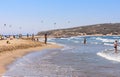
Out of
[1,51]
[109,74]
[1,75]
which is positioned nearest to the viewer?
[1,75]

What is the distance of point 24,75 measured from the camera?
63.8 ft

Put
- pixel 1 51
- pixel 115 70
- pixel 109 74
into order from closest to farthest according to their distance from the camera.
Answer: pixel 109 74 < pixel 115 70 < pixel 1 51

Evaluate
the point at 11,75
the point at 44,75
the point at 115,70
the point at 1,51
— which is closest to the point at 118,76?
the point at 115,70

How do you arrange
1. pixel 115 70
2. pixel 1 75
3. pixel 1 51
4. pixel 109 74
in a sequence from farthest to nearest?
pixel 1 51
pixel 115 70
pixel 109 74
pixel 1 75

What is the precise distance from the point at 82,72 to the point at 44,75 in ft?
9.62

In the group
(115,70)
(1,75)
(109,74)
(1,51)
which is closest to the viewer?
(1,75)

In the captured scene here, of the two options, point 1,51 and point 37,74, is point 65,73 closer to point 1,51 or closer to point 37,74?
point 37,74

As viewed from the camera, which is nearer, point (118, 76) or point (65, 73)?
point (118, 76)

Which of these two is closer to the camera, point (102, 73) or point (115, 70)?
point (102, 73)

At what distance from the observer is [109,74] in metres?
20.2

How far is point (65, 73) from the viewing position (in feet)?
67.6

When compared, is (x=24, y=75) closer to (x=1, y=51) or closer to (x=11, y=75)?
(x=11, y=75)

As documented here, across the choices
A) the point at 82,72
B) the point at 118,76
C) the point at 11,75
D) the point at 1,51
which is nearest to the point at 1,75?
the point at 11,75

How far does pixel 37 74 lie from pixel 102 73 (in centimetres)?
418
